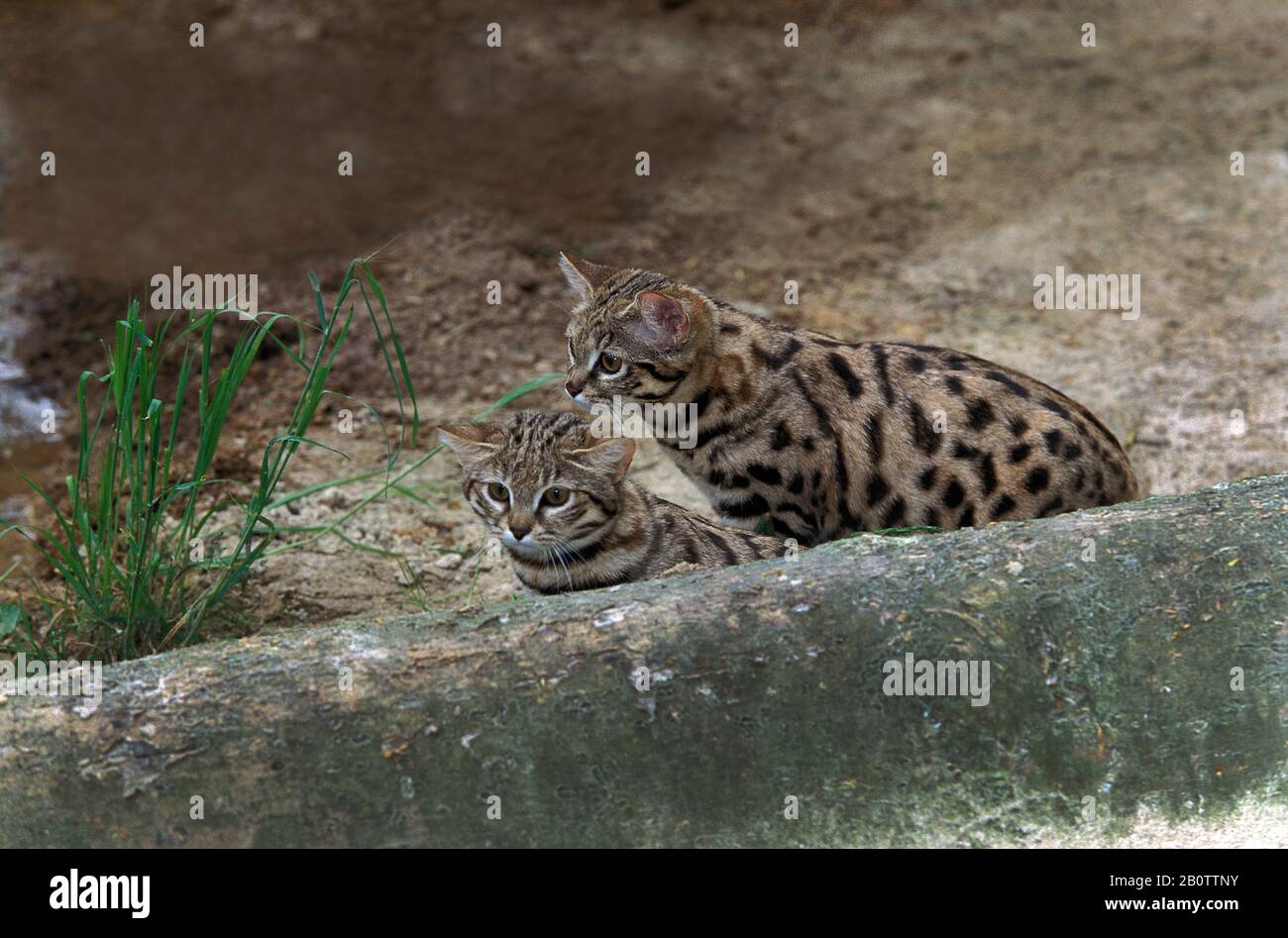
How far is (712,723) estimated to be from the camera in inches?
170

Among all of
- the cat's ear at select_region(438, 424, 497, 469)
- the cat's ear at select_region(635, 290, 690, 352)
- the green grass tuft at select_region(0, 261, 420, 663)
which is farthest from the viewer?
the cat's ear at select_region(635, 290, 690, 352)

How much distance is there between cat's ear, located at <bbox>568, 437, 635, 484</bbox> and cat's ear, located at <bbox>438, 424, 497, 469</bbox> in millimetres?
353

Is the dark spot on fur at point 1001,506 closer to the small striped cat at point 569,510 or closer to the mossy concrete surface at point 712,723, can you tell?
the small striped cat at point 569,510

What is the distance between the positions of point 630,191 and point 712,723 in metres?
6.96

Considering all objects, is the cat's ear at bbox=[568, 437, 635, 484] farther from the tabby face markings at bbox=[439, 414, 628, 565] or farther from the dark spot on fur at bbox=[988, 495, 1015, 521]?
the dark spot on fur at bbox=[988, 495, 1015, 521]

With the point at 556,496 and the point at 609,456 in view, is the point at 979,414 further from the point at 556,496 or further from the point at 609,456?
the point at 556,496

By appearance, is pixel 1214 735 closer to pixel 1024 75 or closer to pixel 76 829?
pixel 76 829

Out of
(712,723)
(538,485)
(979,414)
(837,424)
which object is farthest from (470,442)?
(979,414)

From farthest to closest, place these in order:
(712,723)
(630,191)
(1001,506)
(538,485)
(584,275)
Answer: (630,191) → (584,275) → (1001,506) → (538,485) → (712,723)

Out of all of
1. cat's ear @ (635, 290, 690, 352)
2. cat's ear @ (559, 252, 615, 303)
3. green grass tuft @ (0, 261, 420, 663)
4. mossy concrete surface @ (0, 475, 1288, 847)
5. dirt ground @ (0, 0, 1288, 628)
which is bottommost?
mossy concrete surface @ (0, 475, 1288, 847)

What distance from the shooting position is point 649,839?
14.0 ft

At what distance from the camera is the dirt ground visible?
8219mm

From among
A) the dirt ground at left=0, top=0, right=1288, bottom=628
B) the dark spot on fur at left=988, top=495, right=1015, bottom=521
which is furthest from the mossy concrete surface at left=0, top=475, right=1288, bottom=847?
the dirt ground at left=0, top=0, right=1288, bottom=628

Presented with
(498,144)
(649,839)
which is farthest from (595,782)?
(498,144)
